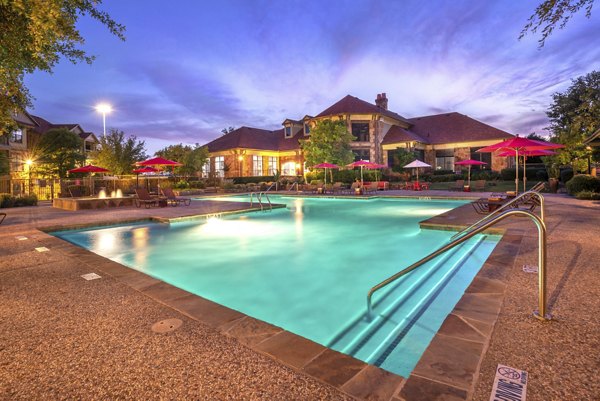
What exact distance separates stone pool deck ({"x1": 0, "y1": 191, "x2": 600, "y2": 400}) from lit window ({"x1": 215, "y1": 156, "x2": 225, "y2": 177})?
33.9m

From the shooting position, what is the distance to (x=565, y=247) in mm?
5793

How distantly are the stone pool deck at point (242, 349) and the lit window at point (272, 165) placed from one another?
113 ft

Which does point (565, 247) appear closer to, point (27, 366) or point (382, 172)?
point (27, 366)

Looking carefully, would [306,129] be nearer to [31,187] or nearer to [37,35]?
[31,187]

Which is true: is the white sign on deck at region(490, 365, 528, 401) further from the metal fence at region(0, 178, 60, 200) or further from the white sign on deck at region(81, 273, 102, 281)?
the metal fence at region(0, 178, 60, 200)

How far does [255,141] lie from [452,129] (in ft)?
71.5

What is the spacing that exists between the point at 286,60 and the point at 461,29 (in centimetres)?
1637

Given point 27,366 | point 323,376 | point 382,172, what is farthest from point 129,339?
point 382,172

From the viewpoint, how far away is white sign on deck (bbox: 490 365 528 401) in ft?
6.35

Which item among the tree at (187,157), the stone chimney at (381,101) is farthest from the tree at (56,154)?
the stone chimney at (381,101)

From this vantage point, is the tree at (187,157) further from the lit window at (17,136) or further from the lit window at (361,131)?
the lit window at (361,131)

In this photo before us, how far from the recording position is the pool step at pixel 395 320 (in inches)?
Result: 148

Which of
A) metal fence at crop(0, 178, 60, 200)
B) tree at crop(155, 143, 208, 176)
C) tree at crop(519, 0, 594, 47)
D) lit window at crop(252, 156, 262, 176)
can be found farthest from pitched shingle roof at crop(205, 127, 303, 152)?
tree at crop(519, 0, 594, 47)

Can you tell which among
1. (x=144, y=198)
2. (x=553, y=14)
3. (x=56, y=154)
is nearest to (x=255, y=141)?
(x=56, y=154)
